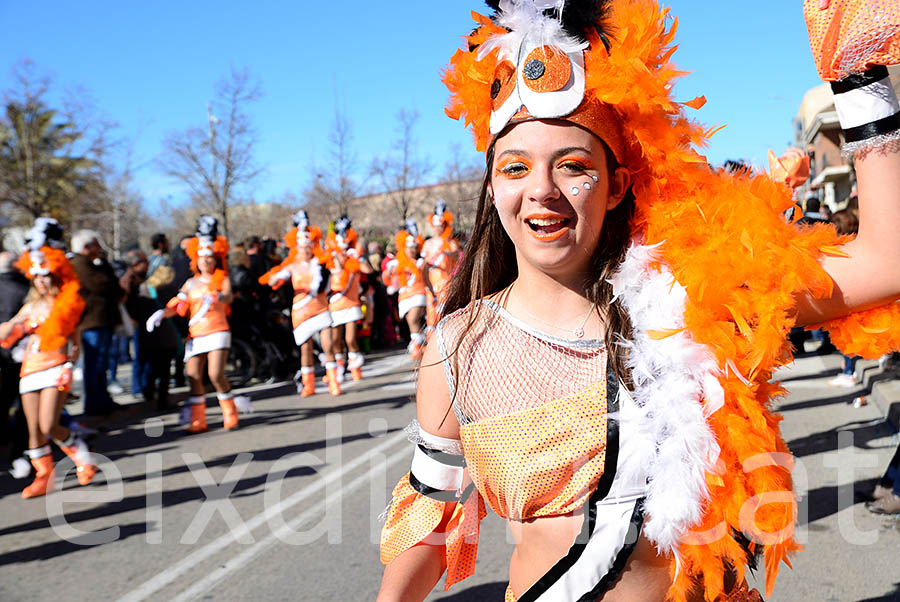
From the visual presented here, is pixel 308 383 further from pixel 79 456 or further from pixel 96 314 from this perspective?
pixel 79 456

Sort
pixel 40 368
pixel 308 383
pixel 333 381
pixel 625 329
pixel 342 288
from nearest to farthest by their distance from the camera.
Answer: pixel 625 329 < pixel 40 368 < pixel 333 381 < pixel 308 383 < pixel 342 288

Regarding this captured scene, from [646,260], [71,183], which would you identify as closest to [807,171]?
[646,260]

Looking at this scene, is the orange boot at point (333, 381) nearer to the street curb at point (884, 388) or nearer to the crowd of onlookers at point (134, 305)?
the crowd of onlookers at point (134, 305)

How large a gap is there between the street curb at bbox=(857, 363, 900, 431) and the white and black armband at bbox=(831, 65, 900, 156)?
5583 mm

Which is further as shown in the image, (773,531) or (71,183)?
(71,183)

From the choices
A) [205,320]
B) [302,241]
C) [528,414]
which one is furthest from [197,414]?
[528,414]

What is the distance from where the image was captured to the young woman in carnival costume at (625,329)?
143 cm

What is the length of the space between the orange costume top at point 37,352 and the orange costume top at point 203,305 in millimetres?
1843

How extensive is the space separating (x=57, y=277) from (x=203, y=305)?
1.79 meters

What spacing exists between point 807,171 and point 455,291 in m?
1.67

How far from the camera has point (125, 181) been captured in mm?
21656

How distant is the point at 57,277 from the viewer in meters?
6.31

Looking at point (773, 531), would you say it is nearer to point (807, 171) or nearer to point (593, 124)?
point (593, 124)

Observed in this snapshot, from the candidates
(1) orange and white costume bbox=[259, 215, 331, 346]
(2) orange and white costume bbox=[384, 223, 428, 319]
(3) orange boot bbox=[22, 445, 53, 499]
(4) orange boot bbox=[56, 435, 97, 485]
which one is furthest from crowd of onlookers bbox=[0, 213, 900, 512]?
(2) orange and white costume bbox=[384, 223, 428, 319]
